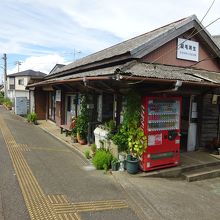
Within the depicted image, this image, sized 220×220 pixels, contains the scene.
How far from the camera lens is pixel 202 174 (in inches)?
347

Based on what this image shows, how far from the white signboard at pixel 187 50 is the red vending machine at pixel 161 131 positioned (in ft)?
9.34

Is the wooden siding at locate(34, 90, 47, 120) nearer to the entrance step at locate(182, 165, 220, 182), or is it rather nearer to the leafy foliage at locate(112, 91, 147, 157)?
the leafy foliage at locate(112, 91, 147, 157)

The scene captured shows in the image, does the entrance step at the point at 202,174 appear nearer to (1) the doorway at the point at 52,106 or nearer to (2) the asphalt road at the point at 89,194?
(2) the asphalt road at the point at 89,194

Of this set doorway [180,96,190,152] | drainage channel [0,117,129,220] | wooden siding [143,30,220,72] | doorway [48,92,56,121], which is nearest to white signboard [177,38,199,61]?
wooden siding [143,30,220,72]

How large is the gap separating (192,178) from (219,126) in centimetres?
387

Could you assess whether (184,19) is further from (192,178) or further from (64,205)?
(64,205)

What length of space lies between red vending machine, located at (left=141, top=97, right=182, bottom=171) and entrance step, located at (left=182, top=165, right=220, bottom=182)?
21.8 inches

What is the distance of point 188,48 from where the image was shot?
11.4 metres

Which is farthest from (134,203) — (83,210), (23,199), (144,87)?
(144,87)

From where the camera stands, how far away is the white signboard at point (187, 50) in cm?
1116

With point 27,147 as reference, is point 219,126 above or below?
above

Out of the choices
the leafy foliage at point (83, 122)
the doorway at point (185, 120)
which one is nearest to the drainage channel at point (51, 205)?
the leafy foliage at point (83, 122)

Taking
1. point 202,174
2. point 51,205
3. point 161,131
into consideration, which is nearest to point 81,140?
point 161,131

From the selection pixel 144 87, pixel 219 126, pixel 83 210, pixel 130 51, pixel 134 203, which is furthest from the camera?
pixel 219 126
